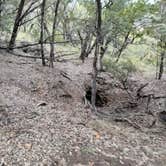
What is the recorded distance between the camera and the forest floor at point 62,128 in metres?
5.32

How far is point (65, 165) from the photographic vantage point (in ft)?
16.6

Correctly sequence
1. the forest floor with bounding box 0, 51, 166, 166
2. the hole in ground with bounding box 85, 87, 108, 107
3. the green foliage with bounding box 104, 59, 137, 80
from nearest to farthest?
the forest floor with bounding box 0, 51, 166, 166
the hole in ground with bounding box 85, 87, 108, 107
the green foliage with bounding box 104, 59, 137, 80

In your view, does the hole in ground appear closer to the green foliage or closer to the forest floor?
the forest floor

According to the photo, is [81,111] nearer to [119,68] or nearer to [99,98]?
[99,98]

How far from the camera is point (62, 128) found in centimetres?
637

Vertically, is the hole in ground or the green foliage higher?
the green foliage

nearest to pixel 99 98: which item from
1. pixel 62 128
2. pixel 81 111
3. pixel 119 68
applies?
pixel 119 68

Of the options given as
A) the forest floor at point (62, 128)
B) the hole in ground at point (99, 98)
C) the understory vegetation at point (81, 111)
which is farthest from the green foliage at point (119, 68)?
the forest floor at point (62, 128)

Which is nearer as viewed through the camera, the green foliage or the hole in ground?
the hole in ground

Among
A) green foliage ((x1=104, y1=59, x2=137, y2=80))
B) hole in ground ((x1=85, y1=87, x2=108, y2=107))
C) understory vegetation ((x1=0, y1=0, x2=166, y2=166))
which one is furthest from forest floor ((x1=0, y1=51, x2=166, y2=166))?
green foliage ((x1=104, y1=59, x2=137, y2=80))

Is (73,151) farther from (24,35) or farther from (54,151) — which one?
(24,35)

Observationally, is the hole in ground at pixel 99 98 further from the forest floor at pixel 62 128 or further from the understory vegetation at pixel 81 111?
the forest floor at pixel 62 128

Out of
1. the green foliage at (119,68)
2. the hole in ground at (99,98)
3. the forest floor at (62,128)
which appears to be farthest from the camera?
the green foliage at (119,68)

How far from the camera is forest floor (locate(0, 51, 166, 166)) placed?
5.32m
